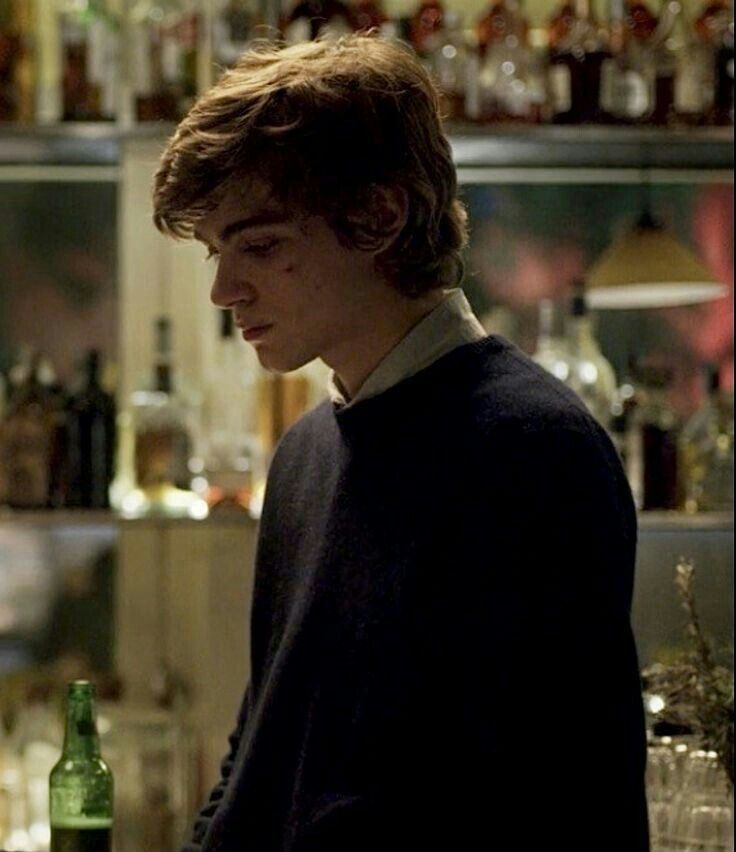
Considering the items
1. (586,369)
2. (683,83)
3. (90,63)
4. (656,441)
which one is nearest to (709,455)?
(656,441)

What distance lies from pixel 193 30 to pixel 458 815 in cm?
187

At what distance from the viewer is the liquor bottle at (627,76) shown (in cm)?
285

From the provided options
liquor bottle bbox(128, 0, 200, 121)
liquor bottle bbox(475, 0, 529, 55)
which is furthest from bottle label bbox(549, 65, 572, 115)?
liquor bottle bbox(128, 0, 200, 121)

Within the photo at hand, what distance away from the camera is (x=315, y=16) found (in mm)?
2887

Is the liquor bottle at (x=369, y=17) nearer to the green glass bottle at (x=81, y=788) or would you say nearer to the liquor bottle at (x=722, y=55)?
the liquor bottle at (x=722, y=55)

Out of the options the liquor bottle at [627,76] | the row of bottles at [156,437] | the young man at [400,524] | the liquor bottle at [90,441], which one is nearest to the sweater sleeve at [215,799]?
the young man at [400,524]

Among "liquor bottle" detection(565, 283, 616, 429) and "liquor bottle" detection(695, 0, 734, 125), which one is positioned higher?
"liquor bottle" detection(695, 0, 734, 125)

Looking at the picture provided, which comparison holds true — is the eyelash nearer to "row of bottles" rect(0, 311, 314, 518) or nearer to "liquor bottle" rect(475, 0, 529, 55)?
"row of bottles" rect(0, 311, 314, 518)

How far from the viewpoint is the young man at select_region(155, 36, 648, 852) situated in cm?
121

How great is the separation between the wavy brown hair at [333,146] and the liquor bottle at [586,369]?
5.13 feet

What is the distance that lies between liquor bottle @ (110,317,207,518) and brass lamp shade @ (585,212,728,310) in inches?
27.7

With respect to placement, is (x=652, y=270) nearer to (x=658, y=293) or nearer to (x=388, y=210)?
(x=658, y=293)

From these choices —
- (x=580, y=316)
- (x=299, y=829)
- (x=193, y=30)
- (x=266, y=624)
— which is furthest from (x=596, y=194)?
(x=299, y=829)

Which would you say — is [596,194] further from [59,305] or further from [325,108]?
[325,108]
